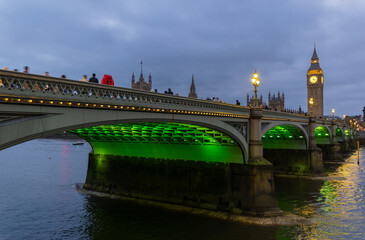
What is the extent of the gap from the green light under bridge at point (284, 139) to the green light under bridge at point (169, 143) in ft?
62.4

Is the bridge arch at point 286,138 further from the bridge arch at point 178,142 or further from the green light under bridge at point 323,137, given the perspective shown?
the green light under bridge at point 323,137

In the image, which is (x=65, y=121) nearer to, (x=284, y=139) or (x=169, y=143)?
(x=169, y=143)

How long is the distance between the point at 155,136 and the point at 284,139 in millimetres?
28012

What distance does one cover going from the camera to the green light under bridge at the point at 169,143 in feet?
79.7

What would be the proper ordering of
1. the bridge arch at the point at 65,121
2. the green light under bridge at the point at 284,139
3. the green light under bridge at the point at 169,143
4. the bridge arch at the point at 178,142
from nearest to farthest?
the bridge arch at the point at 65,121 → the bridge arch at the point at 178,142 → the green light under bridge at the point at 169,143 → the green light under bridge at the point at 284,139

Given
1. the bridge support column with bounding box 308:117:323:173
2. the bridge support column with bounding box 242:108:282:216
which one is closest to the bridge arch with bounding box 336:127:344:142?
the bridge support column with bounding box 308:117:323:173

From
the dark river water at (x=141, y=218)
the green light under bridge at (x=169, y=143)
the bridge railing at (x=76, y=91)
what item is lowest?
the dark river water at (x=141, y=218)

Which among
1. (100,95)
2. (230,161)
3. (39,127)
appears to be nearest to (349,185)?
(230,161)

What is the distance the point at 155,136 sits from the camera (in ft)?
83.4

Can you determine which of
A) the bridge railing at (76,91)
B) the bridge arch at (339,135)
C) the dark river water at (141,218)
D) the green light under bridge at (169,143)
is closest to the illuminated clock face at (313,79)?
the bridge arch at (339,135)

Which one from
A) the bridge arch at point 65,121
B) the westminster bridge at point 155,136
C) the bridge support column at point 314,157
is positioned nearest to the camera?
the bridge arch at point 65,121

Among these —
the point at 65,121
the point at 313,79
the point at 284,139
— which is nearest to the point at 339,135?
the point at 284,139

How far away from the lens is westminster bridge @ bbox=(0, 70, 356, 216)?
1137cm

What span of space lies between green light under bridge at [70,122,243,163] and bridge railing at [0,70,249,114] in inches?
212
